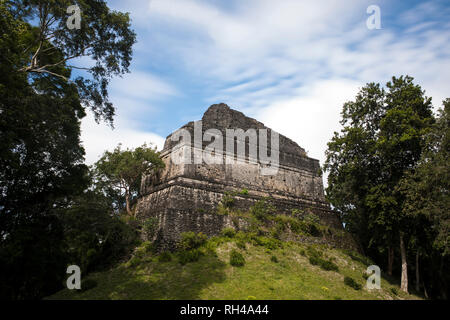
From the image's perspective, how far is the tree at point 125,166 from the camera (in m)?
18.6

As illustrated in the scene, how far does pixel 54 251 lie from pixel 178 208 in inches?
239

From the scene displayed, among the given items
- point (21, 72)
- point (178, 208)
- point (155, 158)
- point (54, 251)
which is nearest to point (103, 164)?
point (155, 158)

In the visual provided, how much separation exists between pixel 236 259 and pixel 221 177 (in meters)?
6.54

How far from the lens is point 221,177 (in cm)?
1858

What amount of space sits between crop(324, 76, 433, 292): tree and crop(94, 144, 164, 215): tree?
10792mm

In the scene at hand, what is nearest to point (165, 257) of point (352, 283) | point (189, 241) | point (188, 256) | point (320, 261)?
point (188, 256)

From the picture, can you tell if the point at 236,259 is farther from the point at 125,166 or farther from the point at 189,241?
the point at 125,166

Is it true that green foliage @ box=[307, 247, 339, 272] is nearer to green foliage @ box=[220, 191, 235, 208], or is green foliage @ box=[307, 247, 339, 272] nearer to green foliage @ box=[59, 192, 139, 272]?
green foliage @ box=[220, 191, 235, 208]

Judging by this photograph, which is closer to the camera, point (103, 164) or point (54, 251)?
point (54, 251)

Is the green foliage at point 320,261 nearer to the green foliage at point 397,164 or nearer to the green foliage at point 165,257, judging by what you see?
the green foliage at point 397,164

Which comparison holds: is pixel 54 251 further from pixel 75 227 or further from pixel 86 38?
pixel 86 38

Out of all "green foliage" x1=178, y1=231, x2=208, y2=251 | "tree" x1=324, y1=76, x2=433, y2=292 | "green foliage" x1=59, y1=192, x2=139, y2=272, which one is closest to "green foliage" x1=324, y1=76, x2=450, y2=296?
"tree" x1=324, y1=76, x2=433, y2=292

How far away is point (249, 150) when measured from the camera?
66.7ft

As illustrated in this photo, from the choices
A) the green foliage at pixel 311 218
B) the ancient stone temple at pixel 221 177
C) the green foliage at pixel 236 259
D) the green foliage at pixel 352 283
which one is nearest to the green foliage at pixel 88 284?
the ancient stone temple at pixel 221 177
